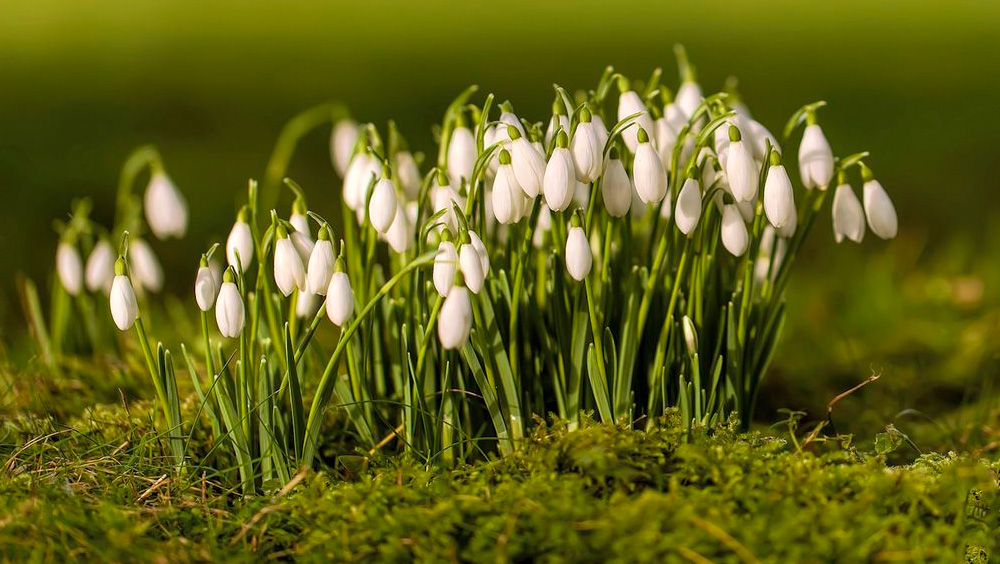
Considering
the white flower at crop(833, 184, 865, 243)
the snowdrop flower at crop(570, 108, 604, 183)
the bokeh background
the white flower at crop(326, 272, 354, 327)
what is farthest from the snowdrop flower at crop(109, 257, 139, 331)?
the bokeh background

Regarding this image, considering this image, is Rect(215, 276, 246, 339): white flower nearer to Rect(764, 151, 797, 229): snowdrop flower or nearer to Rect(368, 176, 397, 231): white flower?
Rect(368, 176, 397, 231): white flower

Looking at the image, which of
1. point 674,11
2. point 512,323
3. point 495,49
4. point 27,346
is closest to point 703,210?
point 512,323

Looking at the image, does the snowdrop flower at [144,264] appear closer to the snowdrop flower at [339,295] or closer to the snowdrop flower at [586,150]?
the snowdrop flower at [339,295]

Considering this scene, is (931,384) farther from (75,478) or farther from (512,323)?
(75,478)

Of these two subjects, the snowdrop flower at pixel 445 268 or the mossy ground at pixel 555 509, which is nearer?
the mossy ground at pixel 555 509

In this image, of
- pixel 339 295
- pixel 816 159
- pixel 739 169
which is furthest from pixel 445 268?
pixel 816 159

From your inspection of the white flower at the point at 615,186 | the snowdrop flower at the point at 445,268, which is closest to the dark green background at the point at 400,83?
the white flower at the point at 615,186

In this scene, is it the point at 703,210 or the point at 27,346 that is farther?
the point at 27,346
